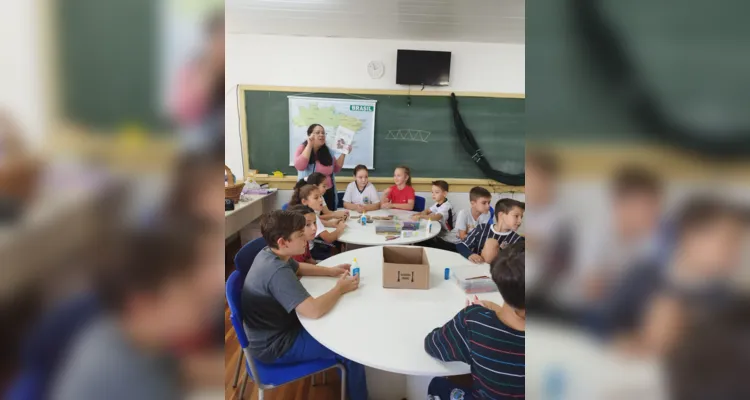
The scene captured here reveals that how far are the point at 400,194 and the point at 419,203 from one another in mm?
219

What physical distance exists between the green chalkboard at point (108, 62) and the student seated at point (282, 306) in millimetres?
A: 1061

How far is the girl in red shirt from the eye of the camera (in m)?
3.45

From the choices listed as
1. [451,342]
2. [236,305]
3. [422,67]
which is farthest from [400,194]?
[451,342]

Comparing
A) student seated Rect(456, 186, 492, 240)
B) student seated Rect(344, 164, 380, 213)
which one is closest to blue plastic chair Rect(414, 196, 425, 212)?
student seated Rect(344, 164, 380, 213)

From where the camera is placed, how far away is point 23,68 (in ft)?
0.70

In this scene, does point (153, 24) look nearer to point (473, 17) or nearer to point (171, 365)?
point (171, 365)

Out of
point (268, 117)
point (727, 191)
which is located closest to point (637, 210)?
point (727, 191)

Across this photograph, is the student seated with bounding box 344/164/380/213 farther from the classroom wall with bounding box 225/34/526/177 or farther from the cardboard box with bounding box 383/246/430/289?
the cardboard box with bounding box 383/246/430/289

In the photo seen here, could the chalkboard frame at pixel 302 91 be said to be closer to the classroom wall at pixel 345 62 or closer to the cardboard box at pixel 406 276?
the classroom wall at pixel 345 62

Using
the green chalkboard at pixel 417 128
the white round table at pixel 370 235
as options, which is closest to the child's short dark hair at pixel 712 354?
the white round table at pixel 370 235

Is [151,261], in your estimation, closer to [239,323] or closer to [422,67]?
[239,323]

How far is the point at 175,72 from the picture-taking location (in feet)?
0.77

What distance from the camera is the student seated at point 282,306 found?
1252 mm

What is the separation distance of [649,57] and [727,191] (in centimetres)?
10
